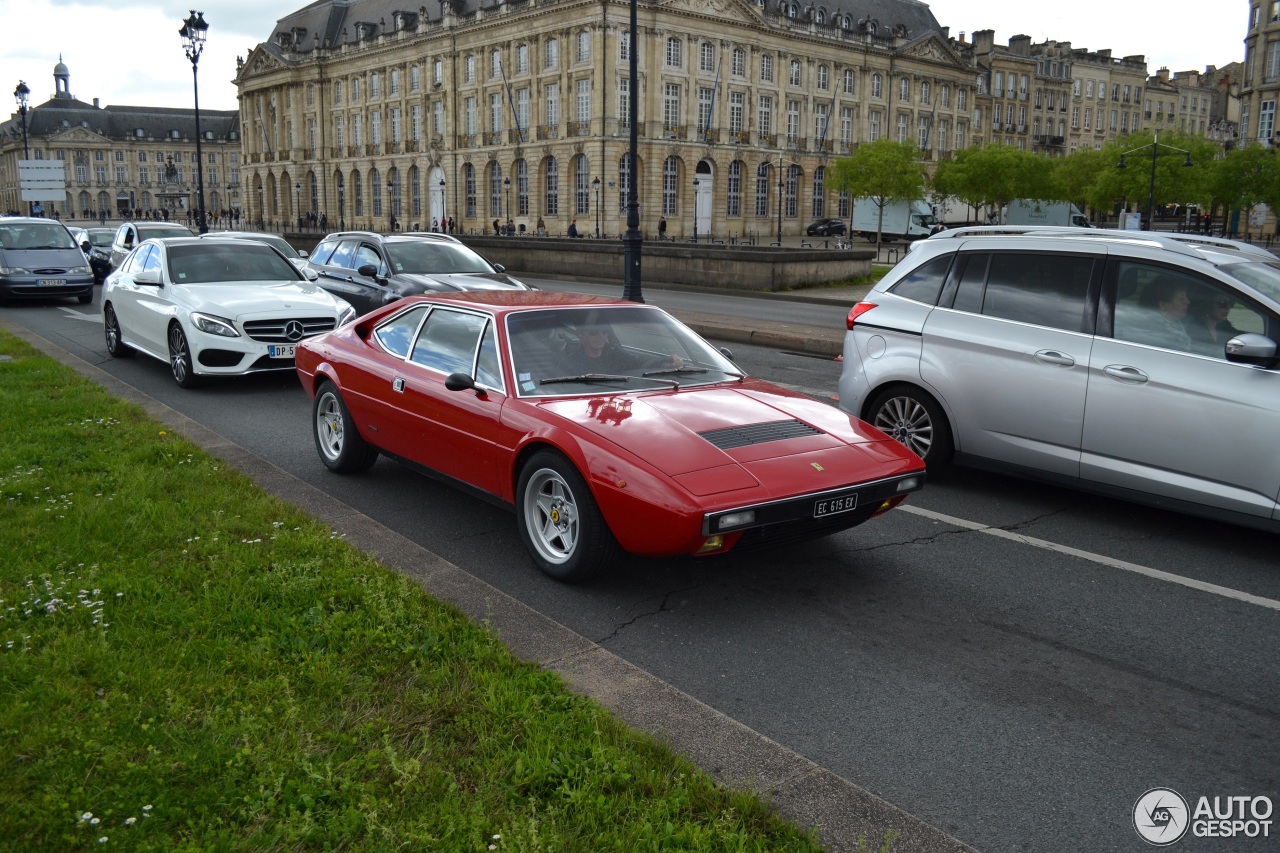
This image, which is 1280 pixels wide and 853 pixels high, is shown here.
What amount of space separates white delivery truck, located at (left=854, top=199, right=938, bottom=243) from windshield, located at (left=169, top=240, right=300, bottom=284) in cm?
5938

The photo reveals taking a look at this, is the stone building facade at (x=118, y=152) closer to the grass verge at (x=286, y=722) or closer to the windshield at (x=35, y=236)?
the windshield at (x=35, y=236)

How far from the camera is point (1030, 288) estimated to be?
741 cm

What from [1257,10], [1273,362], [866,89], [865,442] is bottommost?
[865,442]

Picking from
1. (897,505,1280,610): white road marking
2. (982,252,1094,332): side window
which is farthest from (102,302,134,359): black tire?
(982,252,1094,332): side window

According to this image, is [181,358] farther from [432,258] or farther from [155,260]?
[432,258]

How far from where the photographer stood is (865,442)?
5848mm

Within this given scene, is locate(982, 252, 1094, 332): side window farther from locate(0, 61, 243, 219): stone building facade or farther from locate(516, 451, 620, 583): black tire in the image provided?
locate(0, 61, 243, 219): stone building facade

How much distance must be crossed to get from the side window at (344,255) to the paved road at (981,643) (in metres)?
10.6

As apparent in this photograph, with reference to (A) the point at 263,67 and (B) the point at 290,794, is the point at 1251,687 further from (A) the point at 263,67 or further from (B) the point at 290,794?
(A) the point at 263,67

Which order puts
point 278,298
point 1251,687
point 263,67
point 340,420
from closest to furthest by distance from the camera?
point 1251,687
point 340,420
point 278,298
point 263,67

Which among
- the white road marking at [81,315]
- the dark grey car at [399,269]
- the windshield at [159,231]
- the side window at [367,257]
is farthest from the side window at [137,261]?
the windshield at [159,231]

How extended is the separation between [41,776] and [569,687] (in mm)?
1786

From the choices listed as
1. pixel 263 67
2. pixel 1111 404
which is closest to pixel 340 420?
pixel 1111 404

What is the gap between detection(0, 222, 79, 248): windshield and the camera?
925 inches
